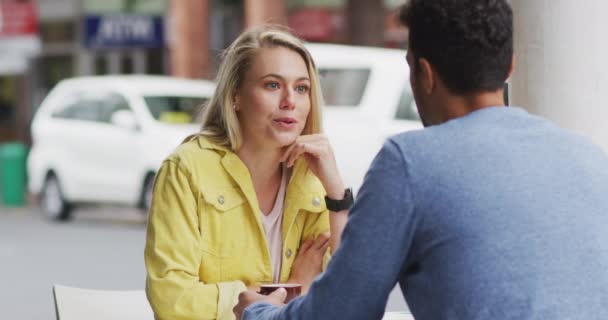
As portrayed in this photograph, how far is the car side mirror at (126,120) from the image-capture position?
15.7 m

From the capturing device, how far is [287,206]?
3.63 meters

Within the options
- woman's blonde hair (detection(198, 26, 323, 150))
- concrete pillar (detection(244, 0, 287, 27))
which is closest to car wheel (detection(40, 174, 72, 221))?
concrete pillar (detection(244, 0, 287, 27))

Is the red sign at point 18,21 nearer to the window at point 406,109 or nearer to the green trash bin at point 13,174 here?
the green trash bin at point 13,174

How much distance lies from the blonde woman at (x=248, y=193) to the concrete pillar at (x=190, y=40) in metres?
20.5

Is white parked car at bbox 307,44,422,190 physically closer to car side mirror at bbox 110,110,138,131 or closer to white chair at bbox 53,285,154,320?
car side mirror at bbox 110,110,138,131

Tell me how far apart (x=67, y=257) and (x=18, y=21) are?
13.4m

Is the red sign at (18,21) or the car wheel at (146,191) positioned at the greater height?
the car wheel at (146,191)

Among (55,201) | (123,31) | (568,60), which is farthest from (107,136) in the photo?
(568,60)

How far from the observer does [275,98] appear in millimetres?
3670

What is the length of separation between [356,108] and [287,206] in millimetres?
9012

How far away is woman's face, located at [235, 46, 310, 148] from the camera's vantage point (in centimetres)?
366

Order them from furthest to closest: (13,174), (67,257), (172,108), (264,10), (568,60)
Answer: (264,10) → (13,174) → (172,108) → (67,257) → (568,60)

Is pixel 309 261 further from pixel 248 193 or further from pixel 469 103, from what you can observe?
pixel 469 103

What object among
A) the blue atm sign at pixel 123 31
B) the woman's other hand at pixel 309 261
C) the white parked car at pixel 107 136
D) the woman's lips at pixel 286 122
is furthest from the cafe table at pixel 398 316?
the blue atm sign at pixel 123 31
